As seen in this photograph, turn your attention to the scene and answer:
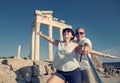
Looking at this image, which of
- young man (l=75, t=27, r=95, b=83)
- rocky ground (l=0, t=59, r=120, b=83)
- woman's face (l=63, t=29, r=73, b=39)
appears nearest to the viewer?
young man (l=75, t=27, r=95, b=83)

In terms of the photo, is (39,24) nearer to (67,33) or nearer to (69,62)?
(67,33)

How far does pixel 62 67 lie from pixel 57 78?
0.86 ft

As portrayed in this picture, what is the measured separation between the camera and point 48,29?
39781 millimetres

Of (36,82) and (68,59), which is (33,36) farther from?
(68,59)

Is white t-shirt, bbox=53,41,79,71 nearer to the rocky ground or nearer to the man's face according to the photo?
the man's face

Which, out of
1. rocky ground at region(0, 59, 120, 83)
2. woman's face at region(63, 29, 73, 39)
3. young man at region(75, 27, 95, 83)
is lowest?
rocky ground at region(0, 59, 120, 83)

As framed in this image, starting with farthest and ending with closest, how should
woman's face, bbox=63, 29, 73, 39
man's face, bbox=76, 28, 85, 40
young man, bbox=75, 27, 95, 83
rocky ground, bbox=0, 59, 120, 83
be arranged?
rocky ground, bbox=0, 59, 120, 83, man's face, bbox=76, 28, 85, 40, woman's face, bbox=63, 29, 73, 39, young man, bbox=75, 27, 95, 83

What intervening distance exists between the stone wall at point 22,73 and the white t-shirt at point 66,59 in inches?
318

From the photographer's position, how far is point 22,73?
47.3ft

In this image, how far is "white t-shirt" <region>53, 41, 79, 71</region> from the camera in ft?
15.6

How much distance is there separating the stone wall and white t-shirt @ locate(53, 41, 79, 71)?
318 inches

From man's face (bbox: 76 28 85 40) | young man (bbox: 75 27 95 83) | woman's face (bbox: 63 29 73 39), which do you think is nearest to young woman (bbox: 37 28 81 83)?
young man (bbox: 75 27 95 83)

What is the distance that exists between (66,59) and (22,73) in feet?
33.1

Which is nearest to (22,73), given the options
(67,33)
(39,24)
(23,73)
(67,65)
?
(23,73)
